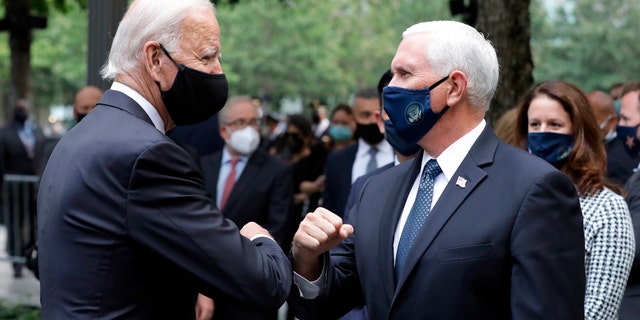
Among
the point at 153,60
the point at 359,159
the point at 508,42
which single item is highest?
the point at 153,60

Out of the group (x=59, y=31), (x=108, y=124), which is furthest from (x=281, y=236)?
(x=59, y=31)

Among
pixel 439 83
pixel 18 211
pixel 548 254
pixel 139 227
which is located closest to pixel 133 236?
pixel 139 227

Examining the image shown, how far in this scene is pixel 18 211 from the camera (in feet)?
42.5

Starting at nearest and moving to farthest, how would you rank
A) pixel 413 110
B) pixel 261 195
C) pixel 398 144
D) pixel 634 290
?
pixel 413 110 < pixel 634 290 < pixel 398 144 < pixel 261 195

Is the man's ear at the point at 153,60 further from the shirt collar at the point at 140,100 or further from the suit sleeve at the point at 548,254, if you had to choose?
the suit sleeve at the point at 548,254

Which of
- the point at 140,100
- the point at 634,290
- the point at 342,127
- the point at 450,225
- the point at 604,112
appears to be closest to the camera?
the point at 450,225

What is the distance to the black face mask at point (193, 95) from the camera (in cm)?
321

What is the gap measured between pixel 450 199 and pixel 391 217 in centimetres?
27

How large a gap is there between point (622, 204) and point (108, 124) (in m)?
2.27

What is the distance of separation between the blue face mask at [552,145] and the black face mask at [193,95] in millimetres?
1747

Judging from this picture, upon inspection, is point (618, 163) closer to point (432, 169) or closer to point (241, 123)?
point (241, 123)

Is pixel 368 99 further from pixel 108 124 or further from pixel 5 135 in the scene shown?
pixel 5 135

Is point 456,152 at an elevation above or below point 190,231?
above

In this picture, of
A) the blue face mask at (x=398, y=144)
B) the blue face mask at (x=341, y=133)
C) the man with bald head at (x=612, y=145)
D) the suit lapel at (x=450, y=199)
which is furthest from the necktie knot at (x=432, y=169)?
the blue face mask at (x=341, y=133)
